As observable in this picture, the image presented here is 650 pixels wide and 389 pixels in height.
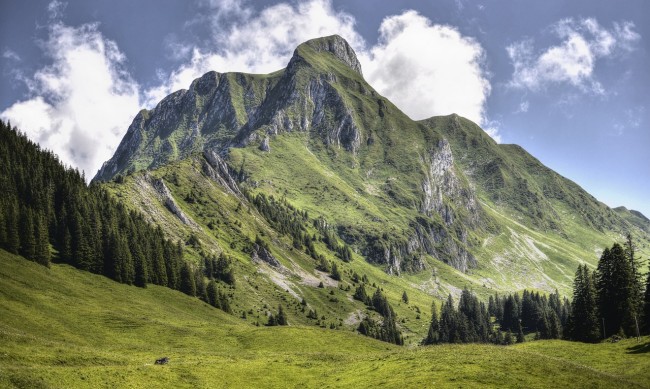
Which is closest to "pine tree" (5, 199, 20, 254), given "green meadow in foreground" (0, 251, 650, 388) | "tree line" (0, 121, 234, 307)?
"tree line" (0, 121, 234, 307)

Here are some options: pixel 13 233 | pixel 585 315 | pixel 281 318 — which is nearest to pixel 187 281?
pixel 281 318

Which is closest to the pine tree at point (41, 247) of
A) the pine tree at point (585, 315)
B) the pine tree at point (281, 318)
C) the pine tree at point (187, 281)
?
the pine tree at point (187, 281)

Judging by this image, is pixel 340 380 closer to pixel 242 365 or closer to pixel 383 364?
pixel 383 364

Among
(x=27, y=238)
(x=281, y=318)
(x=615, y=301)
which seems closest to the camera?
(x=615, y=301)

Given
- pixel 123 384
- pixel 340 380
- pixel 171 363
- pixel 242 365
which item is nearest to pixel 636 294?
pixel 340 380

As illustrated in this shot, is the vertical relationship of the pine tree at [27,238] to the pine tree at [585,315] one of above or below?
above

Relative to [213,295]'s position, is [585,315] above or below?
below

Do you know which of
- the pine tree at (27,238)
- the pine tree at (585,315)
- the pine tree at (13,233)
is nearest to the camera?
the pine tree at (585,315)

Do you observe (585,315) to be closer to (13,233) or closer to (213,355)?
(213,355)

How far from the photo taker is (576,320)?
4136 inches

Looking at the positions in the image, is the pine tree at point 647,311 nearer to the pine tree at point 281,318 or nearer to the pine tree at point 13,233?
the pine tree at point 281,318

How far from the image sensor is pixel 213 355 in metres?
78.0

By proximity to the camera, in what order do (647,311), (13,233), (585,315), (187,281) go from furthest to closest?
(187,281), (13,233), (585,315), (647,311)

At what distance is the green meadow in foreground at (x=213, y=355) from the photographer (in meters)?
50.6
